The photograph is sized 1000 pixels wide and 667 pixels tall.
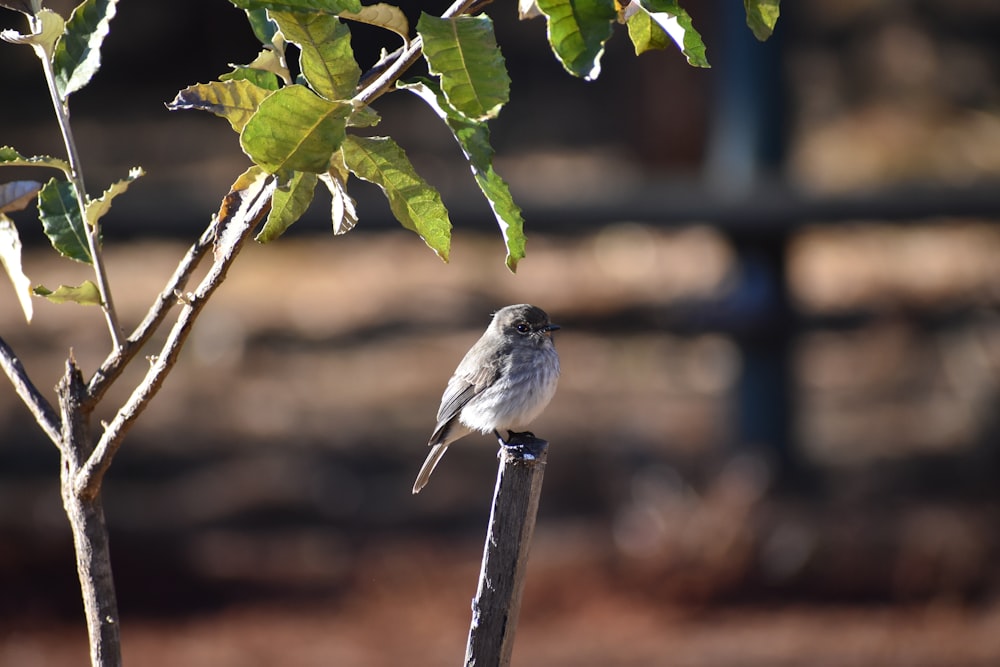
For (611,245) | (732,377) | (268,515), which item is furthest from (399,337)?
(611,245)

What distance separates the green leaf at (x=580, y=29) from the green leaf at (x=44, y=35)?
2.57 ft

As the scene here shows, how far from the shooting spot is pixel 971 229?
12.1m

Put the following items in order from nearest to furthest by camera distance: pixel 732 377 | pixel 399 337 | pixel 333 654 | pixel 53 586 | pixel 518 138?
pixel 333 654
pixel 53 586
pixel 732 377
pixel 399 337
pixel 518 138

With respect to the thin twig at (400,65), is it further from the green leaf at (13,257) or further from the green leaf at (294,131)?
the green leaf at (13,257)

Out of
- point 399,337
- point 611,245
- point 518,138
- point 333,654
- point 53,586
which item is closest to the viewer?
point 333,654

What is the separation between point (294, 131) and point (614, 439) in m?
6.69

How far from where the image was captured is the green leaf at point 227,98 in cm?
174

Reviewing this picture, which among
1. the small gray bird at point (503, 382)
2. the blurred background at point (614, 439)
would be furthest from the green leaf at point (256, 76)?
the blurred background at point (614, 439)

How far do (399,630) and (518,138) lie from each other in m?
9.46

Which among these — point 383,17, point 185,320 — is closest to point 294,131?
point 383,17

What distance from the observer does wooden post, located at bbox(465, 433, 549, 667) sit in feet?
7.66

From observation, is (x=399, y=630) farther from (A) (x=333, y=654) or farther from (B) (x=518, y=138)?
(B) (x=518, y=138)

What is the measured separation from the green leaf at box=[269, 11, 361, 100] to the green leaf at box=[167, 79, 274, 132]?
9 centimetres

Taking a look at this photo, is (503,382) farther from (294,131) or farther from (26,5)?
(294,131)
